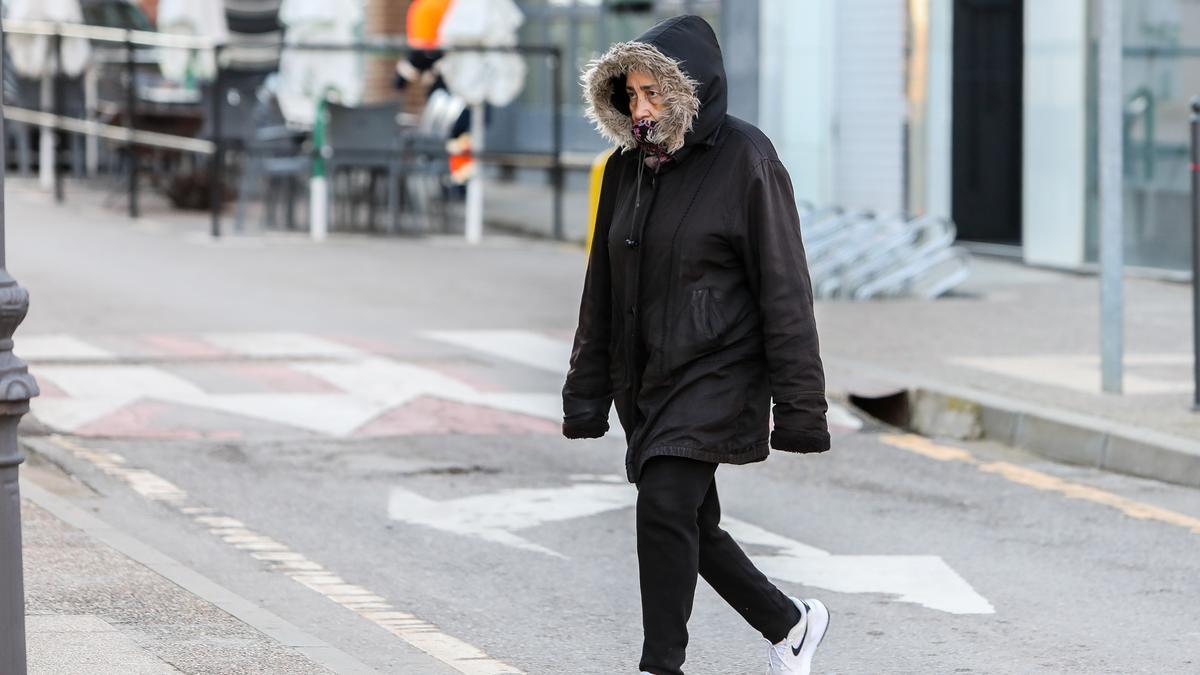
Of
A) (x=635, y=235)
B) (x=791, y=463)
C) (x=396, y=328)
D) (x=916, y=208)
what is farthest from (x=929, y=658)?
(x=916, y=208)

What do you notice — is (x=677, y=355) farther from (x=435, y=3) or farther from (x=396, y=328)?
(x=435, y=3)

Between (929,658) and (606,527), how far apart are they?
6.83 ft

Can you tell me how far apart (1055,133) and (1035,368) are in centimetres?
646

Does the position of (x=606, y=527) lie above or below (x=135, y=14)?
below

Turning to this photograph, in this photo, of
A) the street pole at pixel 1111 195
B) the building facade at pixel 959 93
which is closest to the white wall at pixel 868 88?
the building facade at pixel 959 93

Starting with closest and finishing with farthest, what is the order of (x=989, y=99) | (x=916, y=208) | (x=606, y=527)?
(x=606, y=527), (x=916, y=208), (x=989, y=99)

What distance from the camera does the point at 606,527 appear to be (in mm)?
8000

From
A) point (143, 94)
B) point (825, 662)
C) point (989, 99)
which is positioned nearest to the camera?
point (825, 662)

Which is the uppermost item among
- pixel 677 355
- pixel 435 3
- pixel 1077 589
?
pixel 435 3

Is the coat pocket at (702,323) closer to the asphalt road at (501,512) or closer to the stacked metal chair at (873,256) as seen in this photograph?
the asphalt road at (501,512)

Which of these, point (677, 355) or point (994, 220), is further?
point (994, 220)

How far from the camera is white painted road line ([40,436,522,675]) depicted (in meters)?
6.08

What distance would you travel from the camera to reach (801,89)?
16234 mm

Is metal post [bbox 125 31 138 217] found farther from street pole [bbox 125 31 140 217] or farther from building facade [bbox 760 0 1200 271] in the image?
building facade [bbox 760 0 1200 271]
